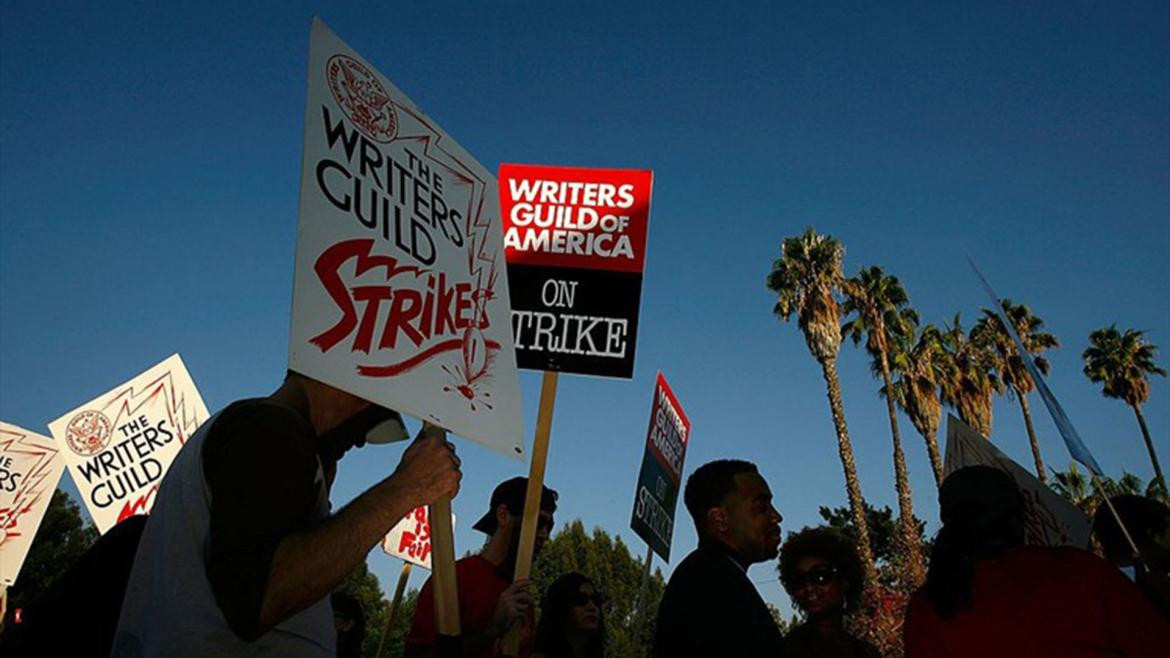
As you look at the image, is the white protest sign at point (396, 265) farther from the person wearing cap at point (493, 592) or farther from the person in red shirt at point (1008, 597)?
the person in red shirt at point (1008, 597)

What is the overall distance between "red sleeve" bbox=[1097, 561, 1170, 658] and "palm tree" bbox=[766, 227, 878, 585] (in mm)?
27247

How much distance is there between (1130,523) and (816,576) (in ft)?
5.41

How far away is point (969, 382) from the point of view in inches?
1320

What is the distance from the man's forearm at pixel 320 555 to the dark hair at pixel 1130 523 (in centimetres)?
305

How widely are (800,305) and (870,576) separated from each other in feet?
29.4

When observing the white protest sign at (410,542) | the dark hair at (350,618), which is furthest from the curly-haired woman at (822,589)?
the white protest sign at (410,542)

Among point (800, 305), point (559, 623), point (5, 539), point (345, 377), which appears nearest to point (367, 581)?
point (800, 305)

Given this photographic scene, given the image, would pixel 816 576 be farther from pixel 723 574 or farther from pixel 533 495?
pixel 533 495

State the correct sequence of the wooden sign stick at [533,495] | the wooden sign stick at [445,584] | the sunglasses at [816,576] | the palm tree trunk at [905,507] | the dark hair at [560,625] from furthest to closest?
the palm tree trunk at [905,507] → the dark hair at [560,625] → the sunglasses at [816,576] → the wooden sign stick at [533,495] → the wooden sign stick at [445,584]

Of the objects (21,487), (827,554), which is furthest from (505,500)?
(21,487)

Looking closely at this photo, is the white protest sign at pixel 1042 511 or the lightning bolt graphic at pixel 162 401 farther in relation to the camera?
the lightning bolt graphic at pixel 162 401

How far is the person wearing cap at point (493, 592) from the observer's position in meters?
3.49

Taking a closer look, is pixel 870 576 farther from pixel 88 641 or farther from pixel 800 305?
pixel 88 641

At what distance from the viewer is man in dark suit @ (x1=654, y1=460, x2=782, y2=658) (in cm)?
337
